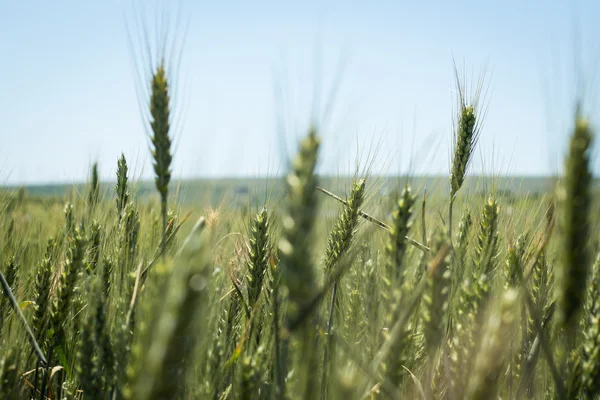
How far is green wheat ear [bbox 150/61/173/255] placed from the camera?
131 centimetres

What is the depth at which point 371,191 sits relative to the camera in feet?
7.55

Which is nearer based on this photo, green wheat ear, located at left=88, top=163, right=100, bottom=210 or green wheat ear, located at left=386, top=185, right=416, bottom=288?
green wheat ear, located at left=386, top=185, right=416, bottom=288

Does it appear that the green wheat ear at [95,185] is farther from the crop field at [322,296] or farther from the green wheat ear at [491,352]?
the green wheat ear at [491,352]

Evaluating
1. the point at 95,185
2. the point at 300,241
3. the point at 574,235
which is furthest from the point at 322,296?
the point at 95,185

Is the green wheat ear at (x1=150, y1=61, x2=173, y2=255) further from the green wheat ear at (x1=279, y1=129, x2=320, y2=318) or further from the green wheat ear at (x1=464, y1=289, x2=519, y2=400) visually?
the green wheat ear at (x1=464, y1=289, x2=519, y2=400)

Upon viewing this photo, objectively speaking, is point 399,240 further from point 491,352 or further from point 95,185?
point 95,185

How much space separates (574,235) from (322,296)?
23.6 inches

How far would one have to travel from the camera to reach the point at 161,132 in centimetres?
136

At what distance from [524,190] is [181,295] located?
2.48m

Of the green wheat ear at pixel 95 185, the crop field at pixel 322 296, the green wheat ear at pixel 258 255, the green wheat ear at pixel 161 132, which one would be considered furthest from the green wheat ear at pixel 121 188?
the green wheat ear at pixel 161 132

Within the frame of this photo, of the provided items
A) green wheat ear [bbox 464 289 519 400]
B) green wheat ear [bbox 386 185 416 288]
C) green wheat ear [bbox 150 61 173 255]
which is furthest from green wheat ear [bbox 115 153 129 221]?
green wheat ear [bbox 464 289 519 400]

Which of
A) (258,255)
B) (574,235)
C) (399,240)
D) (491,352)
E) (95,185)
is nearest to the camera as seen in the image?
(491,352)

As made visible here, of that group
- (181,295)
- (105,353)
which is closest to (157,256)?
(105,353)

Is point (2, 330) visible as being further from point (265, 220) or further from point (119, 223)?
point (265, 220)
